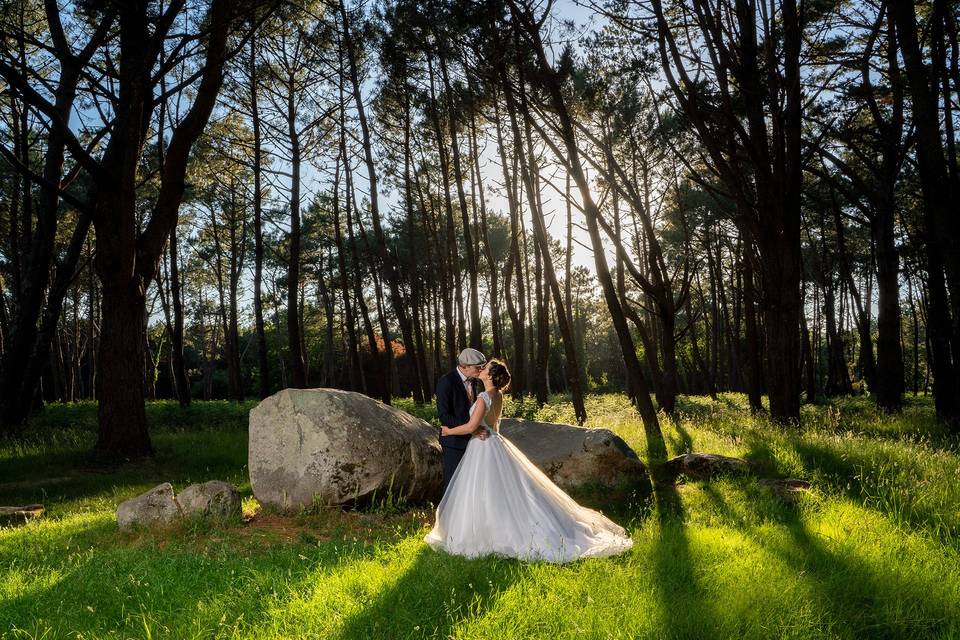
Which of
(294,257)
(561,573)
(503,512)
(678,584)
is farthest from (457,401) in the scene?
(294,257)

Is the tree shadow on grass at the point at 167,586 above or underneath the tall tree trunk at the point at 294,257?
underneath

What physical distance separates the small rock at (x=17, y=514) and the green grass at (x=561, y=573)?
67 centimetres

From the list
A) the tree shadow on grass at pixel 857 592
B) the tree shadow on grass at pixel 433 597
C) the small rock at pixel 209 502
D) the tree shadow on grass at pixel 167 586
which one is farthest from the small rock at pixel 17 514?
the tree shadow on grass at pixel 857 592

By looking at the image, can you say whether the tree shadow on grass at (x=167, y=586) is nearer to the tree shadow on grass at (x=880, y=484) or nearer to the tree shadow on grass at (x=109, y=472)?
the tree shadow on grass at (x=109, y=472)

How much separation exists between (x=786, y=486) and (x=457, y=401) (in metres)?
4.20

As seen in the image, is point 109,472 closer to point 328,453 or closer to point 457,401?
point 328,453

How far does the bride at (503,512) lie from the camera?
5.68 meters

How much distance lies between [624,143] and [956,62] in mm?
12429

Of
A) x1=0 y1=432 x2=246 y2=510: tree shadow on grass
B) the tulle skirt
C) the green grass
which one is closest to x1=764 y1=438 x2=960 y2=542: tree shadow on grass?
the green grass

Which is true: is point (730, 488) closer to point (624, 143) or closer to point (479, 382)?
point (479, 382)

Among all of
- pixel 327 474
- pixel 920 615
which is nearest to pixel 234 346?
pixel 327 474

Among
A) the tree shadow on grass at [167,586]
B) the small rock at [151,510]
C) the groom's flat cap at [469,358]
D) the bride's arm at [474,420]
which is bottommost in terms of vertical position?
the tree shadow on grass at [167,586]

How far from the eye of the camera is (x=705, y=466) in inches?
349

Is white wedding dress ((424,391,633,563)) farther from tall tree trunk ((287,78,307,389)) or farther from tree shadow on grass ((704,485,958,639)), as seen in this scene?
tall tree trunk ((287,78,307,389))
